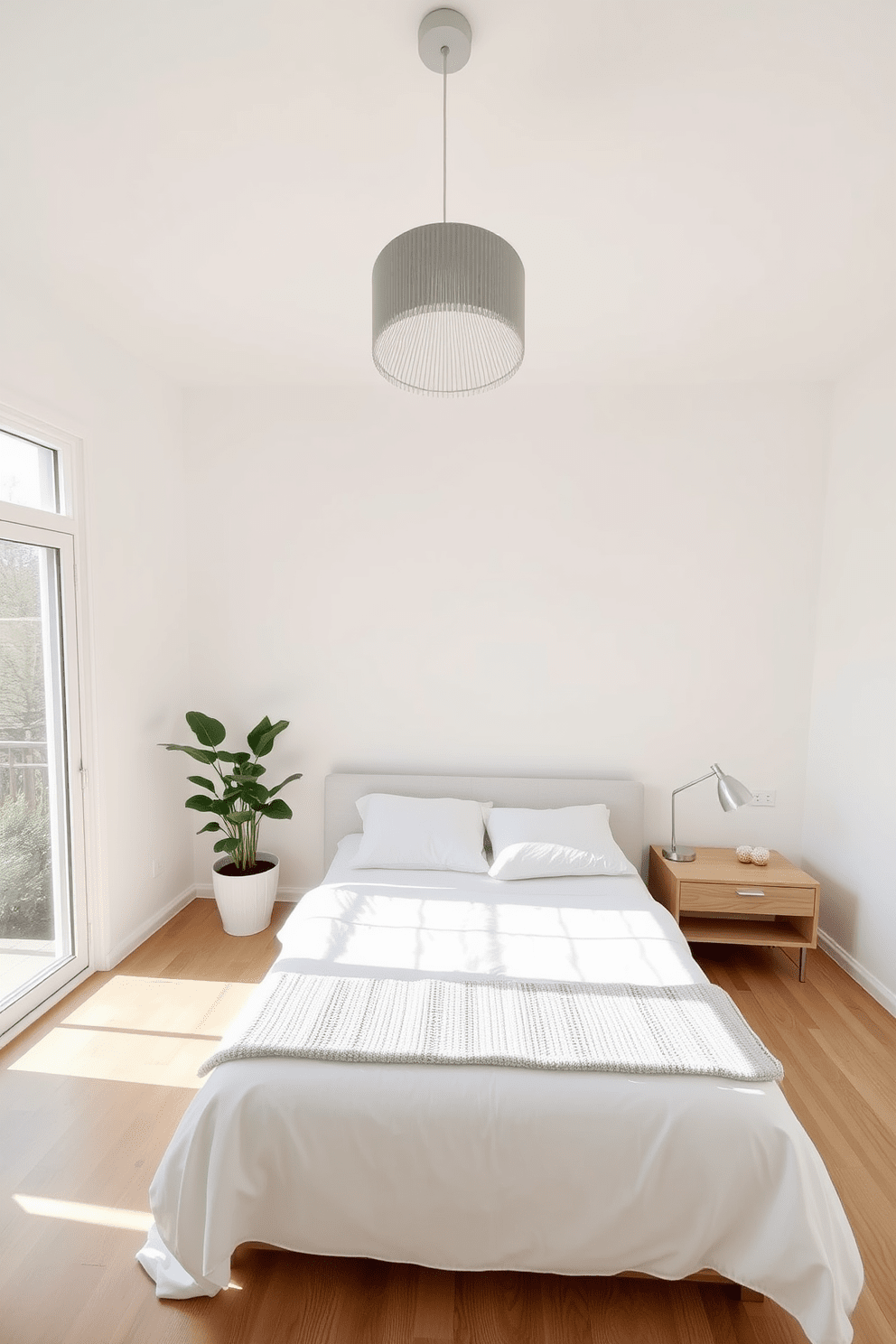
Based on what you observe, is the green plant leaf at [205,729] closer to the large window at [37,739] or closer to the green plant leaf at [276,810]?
the green plant leaf at [276,810]

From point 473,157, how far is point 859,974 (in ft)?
11.6

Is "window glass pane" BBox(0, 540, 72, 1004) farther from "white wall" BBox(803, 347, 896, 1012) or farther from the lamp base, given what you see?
"white wall" BBox(803, 347, 896, 1012)

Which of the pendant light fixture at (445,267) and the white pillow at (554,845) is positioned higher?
the pendant light fixture at (445,267)

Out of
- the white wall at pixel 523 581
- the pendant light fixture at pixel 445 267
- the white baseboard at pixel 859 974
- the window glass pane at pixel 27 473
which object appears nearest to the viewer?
the pendant light fixture at pixel 445 267

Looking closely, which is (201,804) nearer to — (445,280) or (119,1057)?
(119,1057)

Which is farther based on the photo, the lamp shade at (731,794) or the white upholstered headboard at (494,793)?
the white upholstered headboard at (494,793)

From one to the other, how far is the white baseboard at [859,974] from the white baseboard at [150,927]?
3378mm

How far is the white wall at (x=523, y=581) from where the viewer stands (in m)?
3.57

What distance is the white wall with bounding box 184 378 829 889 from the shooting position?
3570 mm

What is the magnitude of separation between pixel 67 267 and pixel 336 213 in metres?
1.06

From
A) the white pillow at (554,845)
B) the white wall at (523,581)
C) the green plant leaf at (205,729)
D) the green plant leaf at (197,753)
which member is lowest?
the white pillow at (554,845)

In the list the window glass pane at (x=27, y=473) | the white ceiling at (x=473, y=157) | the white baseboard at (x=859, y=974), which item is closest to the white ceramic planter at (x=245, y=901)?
the window glass pane at (x=27, y=473)

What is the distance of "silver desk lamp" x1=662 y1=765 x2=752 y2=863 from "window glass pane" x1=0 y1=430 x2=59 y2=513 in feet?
9.97

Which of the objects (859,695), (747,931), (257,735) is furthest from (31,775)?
(859,695)
